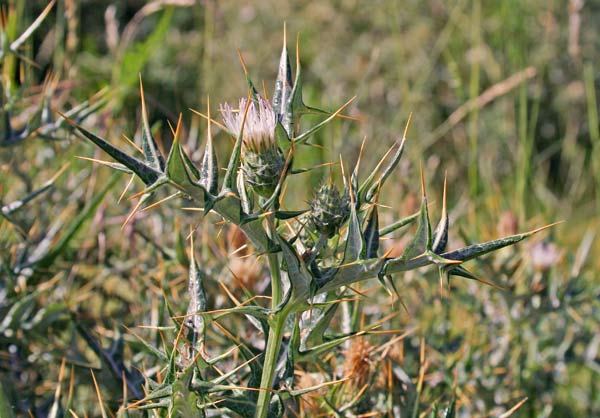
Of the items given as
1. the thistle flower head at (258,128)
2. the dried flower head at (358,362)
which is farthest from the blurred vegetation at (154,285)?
the thistle flower head at (258,128)

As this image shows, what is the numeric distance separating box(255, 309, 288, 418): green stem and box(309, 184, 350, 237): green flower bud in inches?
5.0

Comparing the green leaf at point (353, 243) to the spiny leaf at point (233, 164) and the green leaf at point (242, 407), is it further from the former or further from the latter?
the green leaf at point (242, 407)

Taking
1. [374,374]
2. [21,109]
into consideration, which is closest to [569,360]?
[374,374]

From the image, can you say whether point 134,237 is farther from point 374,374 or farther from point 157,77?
point 157,77

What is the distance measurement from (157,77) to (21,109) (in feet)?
9.74

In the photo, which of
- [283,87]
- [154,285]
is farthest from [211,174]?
[154,285]

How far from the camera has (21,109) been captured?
1.86 m

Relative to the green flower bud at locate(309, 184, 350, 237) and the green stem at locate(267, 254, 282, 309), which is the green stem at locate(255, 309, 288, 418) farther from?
the green flower bud at locate(309, 184, 350, 237)

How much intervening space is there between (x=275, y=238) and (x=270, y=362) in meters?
0.19

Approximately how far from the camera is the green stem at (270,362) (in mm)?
1073

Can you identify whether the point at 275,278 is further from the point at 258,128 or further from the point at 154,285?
the point at 154,285

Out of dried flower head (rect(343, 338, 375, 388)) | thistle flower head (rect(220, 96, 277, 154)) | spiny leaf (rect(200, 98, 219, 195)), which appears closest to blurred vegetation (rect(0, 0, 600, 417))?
dried flower head (rect(343, 338, 375, 388))

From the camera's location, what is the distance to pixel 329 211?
107cm

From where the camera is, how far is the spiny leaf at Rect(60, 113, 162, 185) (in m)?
0.88
